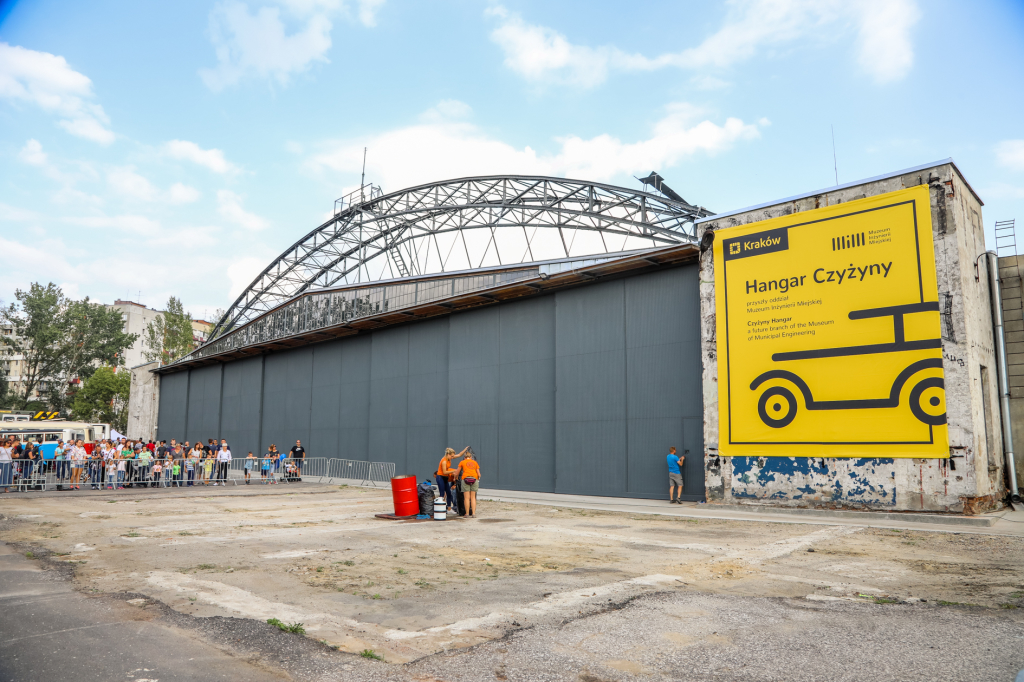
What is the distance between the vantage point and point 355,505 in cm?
1872

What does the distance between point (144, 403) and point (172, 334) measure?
80.2ft

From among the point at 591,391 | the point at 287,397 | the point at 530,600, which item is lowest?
the point at 530,600

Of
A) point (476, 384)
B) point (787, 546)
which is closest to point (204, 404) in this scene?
point (476, 384)

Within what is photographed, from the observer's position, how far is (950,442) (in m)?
14.0

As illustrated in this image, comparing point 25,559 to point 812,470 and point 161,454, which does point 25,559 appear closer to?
point 812,470

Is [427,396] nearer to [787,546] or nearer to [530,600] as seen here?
[787,546]

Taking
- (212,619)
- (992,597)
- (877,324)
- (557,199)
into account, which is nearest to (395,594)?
(212,619)

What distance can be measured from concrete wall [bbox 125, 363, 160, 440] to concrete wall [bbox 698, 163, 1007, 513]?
1779 inches

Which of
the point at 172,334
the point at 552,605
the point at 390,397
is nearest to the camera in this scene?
the point at 552,605

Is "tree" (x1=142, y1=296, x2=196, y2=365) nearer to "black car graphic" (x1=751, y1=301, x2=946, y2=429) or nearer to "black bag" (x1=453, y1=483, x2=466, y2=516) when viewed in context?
"black bag" (x1=453, y1=483, x2=466, y2=516)

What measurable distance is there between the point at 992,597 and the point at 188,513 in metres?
16.3

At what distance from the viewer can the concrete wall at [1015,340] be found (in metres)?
16.8

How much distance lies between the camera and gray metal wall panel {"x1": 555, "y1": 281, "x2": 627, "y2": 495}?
2075 cm

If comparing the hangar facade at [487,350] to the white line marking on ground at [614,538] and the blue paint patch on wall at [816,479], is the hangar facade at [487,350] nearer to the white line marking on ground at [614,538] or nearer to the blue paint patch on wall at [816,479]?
the blue paint patch on wall at [816,479]
